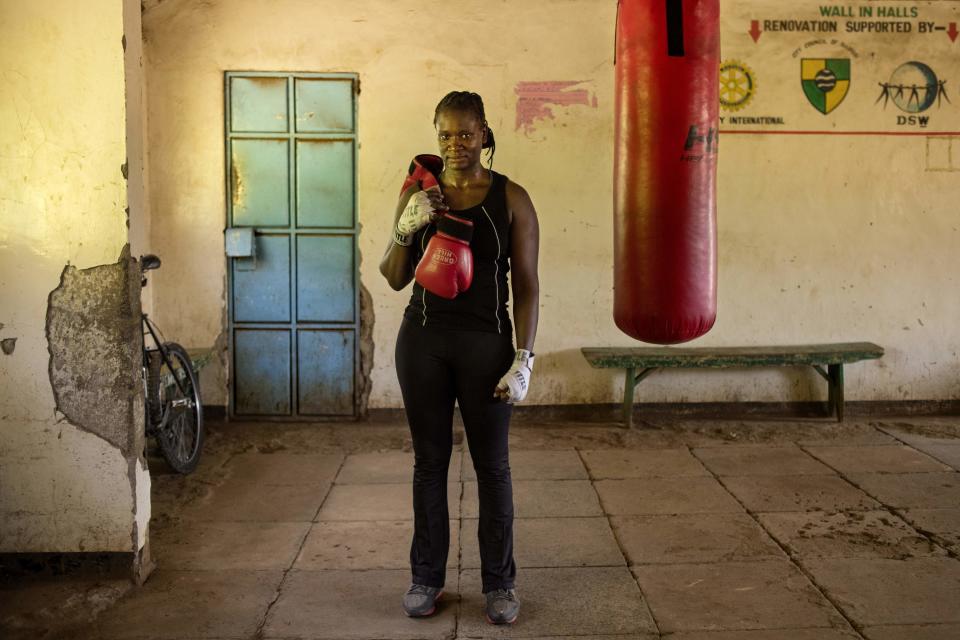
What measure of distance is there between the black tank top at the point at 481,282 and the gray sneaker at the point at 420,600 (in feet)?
2.88

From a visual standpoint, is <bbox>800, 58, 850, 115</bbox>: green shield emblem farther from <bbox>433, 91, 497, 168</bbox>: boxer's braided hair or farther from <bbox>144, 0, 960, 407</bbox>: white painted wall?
<bbox>433, 91, 497, 168</bbox>: boxer's braided hair

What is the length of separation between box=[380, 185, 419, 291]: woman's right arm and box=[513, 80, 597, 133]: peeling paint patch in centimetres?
292

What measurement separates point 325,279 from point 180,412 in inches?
54.1

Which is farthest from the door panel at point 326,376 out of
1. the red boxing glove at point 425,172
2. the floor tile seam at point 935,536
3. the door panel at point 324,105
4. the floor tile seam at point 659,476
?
the floor tile seam at point 935,536

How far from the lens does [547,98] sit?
18.1 feet

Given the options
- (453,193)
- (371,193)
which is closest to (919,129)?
(371,193)

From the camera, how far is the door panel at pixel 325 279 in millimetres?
5605

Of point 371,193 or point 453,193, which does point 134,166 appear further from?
point 371,193

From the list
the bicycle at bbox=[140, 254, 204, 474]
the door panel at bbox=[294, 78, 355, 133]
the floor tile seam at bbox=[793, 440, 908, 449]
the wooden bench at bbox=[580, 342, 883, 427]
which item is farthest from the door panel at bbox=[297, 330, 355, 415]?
the floor tile seam at bbox=[793, 440, 908, 449]

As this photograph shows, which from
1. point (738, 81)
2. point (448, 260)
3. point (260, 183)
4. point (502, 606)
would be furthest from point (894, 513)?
point (260, 183)

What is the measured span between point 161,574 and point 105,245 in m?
1.21

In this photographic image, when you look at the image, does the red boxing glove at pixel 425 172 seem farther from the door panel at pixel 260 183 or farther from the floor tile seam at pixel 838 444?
the floor tile seam at pixel 838 444

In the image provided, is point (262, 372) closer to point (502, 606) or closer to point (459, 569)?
point (459, 569)

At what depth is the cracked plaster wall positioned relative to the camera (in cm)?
296
